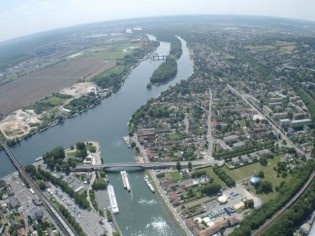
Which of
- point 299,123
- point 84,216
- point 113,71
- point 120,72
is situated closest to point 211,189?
point 84,216

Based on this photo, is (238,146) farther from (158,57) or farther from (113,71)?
(158,57)

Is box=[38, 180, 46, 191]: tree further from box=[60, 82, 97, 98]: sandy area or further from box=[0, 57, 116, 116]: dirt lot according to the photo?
box=[60, 82, 97, 98]: sandy area

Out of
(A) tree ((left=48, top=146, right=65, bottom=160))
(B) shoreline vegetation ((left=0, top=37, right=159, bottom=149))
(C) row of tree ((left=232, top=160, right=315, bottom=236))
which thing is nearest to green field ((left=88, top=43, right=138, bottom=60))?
(B) shoreline vegetation ((left=0, top=37, right=159, bottom=149))

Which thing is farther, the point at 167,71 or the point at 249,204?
the point at 167,71

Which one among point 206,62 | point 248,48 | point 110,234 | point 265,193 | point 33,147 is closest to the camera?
point 110,234

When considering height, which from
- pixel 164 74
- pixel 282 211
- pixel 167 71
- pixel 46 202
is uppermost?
pixel 167 71

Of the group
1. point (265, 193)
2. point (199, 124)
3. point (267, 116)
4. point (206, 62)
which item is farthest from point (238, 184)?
point (206, 62)

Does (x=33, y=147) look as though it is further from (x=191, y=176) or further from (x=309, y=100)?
(x=309, y=100)
